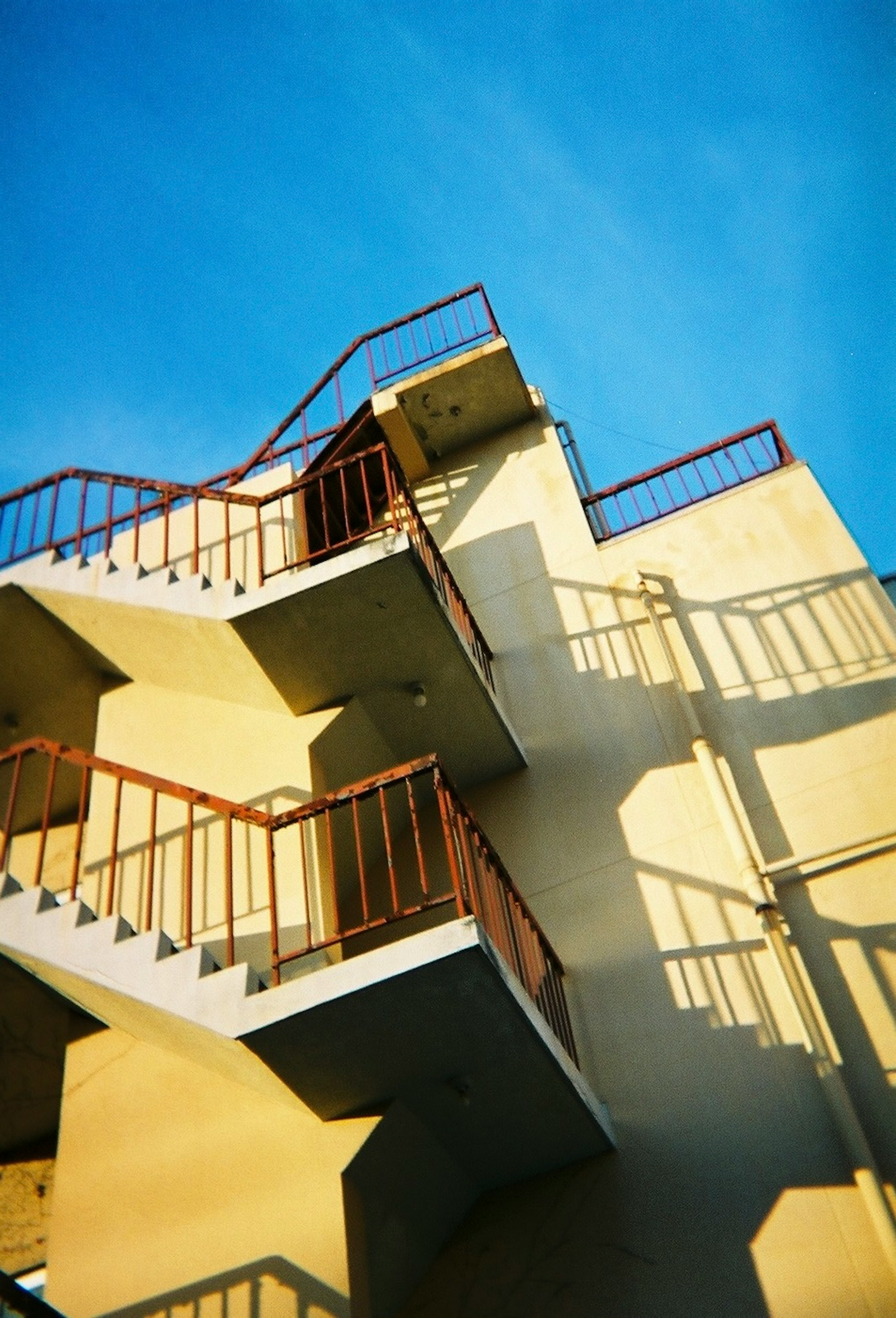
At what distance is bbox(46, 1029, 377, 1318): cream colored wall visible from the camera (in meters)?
6.10

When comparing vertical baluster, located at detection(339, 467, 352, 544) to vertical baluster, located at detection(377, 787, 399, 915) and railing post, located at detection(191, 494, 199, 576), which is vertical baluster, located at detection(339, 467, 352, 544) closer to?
railing post, located at detection(191, 494, 199, 576)

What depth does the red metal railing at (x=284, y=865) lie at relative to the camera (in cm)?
634

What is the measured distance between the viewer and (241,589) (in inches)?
328

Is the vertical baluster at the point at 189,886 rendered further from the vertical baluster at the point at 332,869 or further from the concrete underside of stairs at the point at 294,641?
the concrete underside of stairs at the point at 294,641

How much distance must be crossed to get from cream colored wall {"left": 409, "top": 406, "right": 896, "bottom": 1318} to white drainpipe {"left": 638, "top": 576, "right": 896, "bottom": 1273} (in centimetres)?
12

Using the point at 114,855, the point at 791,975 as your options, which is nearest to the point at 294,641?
the point at 114,855

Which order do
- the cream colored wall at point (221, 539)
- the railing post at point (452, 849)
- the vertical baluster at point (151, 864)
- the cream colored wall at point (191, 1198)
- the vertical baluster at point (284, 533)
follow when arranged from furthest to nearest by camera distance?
the cream colored wall at point (221, 539)
the vertical baluster at point (284, 533)
the vertical baluster at point (151, 864)
the cream colored wall at point (191, 1198)
the railing post at point (452, 849)

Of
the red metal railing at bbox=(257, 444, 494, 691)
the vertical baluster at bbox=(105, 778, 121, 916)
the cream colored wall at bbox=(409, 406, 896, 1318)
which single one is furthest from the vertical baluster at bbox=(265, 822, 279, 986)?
the cream colored wall at bbox=(409, 406, 896, 1318)

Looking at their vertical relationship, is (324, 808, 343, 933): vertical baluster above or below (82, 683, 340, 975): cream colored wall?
below

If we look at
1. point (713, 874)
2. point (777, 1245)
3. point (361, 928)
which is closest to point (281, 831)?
point (361, 928)

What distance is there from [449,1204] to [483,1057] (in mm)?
1580

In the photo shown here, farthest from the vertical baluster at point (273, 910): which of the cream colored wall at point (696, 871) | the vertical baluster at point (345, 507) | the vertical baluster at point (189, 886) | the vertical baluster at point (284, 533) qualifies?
the cream colored wall at point (696, 871)

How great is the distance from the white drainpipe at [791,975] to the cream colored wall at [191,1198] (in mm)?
2893

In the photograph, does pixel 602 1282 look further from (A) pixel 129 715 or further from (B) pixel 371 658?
(A) pixel 129 715
